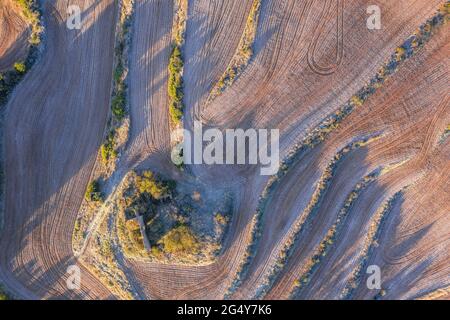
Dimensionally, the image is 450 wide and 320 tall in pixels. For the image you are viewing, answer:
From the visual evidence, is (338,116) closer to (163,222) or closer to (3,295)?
(163,222)

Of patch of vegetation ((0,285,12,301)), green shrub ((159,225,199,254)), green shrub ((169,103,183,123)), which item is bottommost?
patch of vegetation ((0,285,12,301))

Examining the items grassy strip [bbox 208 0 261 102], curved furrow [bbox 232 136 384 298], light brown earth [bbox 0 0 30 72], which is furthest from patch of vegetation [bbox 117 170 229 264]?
light brown earth [bbox 0 0 30 72]

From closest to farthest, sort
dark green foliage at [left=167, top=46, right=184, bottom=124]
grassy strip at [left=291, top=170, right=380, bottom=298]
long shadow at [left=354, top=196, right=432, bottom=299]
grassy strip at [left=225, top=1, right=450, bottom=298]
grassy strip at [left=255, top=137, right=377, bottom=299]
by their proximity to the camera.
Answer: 1. dark green foliage at [left=167, top=46, right=184, bottom=124]
2. grassy strip at [left=225, top=1, right=450, bottom=298]
3. grassy strip at [left=255, top=137, right=377, bottom=299]
4. grassy strip at [left=291, top=170, right=380, bottom=298]
5. long shadow at [left=354, top=196, right=432, bottom=299]

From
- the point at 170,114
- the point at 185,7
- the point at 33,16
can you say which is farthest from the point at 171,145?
the point at 33,16

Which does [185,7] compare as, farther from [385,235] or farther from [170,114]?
[385,235]

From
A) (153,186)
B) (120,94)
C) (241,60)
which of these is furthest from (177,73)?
(153,186)

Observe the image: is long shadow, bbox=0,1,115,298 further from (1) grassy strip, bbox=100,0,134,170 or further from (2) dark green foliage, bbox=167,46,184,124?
(2) dark green foliage, bbox=167,46,184,124

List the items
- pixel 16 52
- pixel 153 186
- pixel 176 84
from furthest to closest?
pixel 16 52, pixel 176 84, pixel 153 186

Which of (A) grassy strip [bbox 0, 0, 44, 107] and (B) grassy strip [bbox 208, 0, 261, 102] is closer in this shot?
(B) grassy strip [bbox 208, 0, 261, 102]
